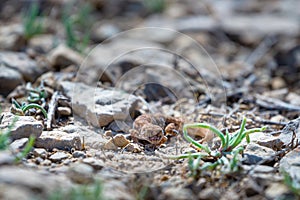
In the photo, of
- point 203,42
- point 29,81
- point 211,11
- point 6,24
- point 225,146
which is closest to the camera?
point 225,146

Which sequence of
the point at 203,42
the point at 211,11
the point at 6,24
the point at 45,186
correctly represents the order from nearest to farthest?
the point at 45,186
the point at 6,24
the point at 203,42
the point at 211,11

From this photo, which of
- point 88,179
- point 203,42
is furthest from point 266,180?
point 203,42

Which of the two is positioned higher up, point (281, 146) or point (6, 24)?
point (6, 24)

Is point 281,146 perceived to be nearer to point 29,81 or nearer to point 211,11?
point 29,81

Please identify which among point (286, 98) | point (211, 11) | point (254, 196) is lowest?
point (254, 196)

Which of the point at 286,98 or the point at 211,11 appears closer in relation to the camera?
the point at 286,98

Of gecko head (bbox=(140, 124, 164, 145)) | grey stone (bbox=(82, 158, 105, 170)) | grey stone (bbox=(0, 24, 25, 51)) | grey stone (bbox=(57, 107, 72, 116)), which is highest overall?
grey stone (bbox=(0, 24, 25, 51))

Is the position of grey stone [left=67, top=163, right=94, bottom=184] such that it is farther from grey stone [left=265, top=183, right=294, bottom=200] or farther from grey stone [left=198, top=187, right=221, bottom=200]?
grey stone [left=265, top=183, right=294, bottom=200]

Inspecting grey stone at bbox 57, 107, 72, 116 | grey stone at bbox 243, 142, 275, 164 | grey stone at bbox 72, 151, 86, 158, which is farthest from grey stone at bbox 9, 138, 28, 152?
grey stone at bbox 243, 142, 275, 164
